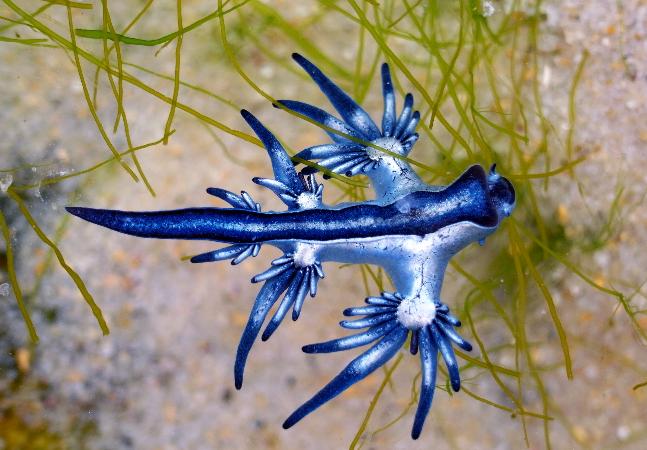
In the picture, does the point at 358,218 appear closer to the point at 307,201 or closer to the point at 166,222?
the point at 307,201

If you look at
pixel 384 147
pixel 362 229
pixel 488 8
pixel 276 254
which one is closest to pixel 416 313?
pixel 362 229

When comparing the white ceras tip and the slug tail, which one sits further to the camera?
the white ceras tip

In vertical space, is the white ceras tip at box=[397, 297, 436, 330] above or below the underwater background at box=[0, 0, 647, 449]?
below

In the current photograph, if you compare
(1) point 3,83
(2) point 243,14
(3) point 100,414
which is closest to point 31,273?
(3) point 100,414

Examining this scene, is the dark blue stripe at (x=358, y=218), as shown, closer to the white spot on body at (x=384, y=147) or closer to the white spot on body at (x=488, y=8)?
the white spot on body at (x=384, y=147)

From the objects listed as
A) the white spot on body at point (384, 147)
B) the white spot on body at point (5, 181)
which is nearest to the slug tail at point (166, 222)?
the white spot on body at point (384, 147)

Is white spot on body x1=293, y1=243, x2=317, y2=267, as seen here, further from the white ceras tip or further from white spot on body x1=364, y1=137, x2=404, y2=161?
white spot on body x1=364, y1=137, x2=404, y2=161

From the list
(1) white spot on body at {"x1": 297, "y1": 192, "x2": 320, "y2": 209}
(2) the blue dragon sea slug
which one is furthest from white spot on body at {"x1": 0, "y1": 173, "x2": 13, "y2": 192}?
(1) white spot on body at {"x1": 297, "y1": 192, "x2": 320, "y2": 209}
